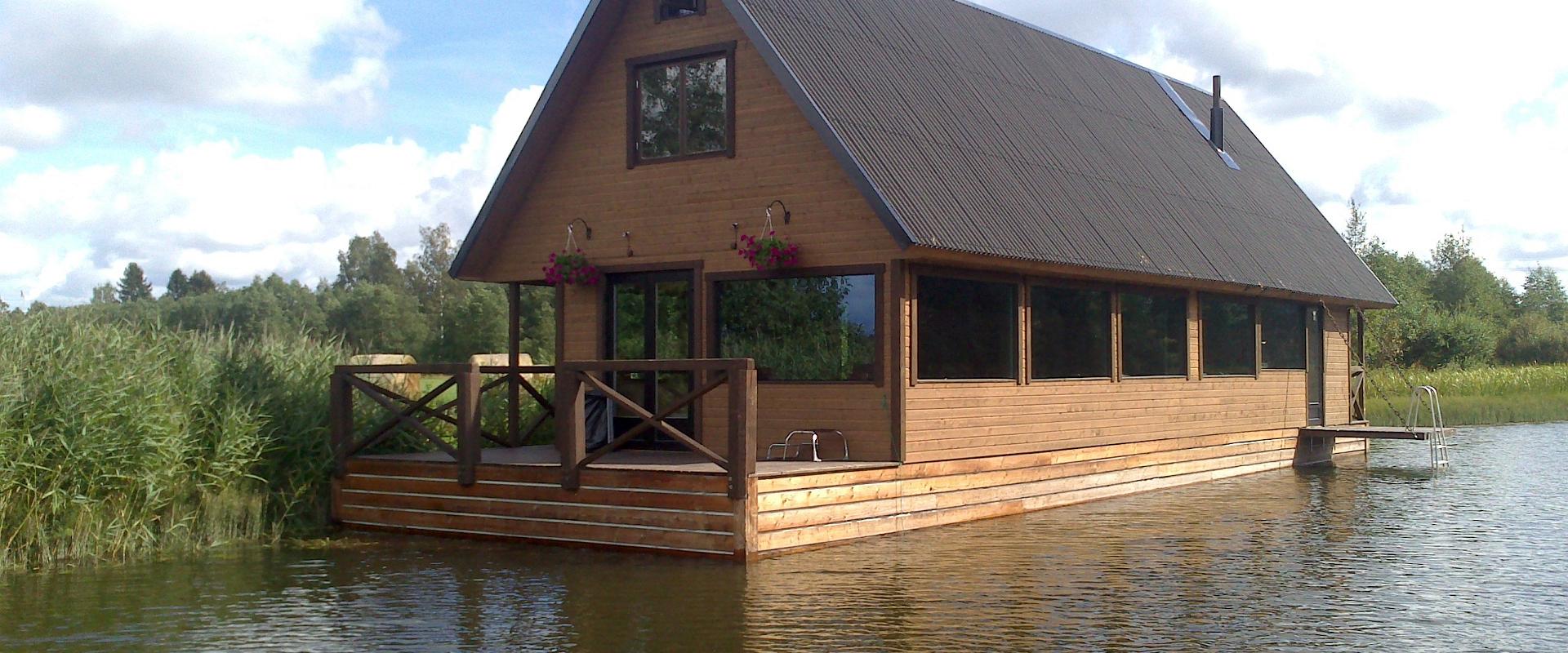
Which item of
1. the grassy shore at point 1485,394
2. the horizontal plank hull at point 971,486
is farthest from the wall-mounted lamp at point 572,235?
the grassy shore at point 1485,394

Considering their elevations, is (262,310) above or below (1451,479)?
above

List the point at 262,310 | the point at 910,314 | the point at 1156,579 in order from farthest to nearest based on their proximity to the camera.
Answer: the point at 262,310 → the point at 910,314 → the point at 1156,579

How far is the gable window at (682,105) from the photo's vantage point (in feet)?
46.3

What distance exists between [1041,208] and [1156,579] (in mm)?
5383

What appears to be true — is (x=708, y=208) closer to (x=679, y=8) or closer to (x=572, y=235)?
(x=572, y=235)

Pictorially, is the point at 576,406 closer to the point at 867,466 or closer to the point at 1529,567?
the point at 867,466

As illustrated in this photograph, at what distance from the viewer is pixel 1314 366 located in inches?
854

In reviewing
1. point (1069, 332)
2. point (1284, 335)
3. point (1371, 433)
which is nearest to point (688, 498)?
point (1069, 332)

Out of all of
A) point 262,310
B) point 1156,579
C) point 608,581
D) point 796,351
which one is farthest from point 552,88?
point 262,310

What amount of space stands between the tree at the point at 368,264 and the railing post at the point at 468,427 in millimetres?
70570

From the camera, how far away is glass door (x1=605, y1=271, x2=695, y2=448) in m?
14.7

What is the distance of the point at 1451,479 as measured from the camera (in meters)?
18.5

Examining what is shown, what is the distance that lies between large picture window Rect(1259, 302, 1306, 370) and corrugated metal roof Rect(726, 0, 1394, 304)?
59 cm

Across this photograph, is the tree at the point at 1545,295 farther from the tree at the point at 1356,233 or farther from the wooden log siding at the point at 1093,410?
the wooden log siding at the point at 1093,410
